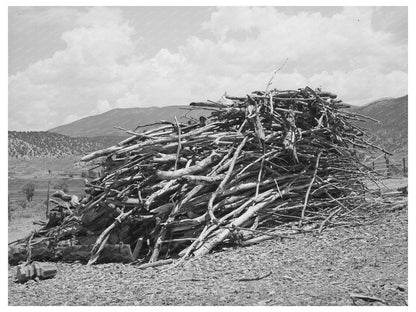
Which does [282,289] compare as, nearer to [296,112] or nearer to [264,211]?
[264,211]

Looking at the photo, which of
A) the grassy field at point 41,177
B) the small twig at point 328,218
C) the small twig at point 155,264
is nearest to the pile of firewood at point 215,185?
the small twig at point 328,218

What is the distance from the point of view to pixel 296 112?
8.11 m

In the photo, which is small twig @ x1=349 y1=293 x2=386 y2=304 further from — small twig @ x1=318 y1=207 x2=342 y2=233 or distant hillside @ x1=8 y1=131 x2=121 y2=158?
distant hillside @ x1=8 y1=131 x2=121 y2=158

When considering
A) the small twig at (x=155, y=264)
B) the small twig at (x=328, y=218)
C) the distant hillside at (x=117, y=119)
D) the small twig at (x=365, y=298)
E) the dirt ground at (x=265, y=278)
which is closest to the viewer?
the small twig at (x=365, y=298)

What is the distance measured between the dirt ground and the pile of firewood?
395 millimetres

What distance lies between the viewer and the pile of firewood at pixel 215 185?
652 centimetres

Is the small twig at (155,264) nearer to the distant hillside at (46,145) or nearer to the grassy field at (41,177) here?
the grassy field at (41,177)

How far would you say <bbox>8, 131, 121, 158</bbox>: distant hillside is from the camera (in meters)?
43.0

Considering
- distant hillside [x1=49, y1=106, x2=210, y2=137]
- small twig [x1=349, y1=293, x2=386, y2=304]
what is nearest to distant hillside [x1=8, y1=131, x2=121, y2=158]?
small twig [x1=349, y1=293, x2=386, y2=304]

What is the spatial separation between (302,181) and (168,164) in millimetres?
2061

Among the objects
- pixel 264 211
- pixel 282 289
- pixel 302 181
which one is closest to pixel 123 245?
pixel 264 211

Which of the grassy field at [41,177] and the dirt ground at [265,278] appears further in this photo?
the grassy field at [41,177]

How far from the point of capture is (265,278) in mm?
5070

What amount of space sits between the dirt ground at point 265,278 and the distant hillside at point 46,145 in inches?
1458
